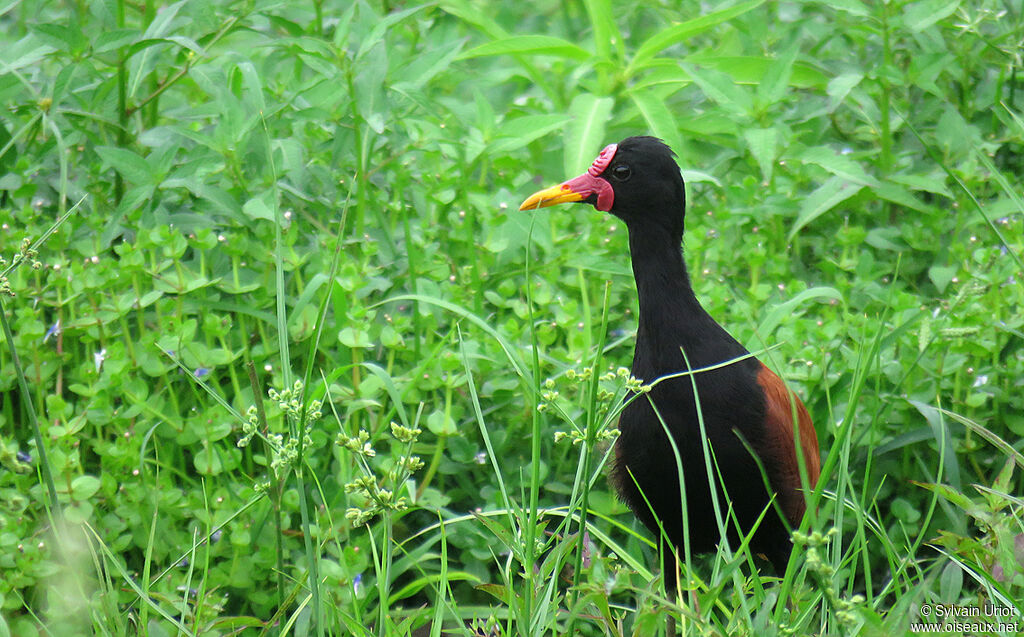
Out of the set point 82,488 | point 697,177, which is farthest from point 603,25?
point 82,488

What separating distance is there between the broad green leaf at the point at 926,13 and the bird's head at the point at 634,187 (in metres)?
1.24

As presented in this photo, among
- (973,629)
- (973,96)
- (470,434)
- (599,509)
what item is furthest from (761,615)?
(973,96)

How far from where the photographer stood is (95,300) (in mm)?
3047

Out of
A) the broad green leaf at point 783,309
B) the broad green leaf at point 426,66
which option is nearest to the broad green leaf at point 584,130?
the broad green leaf at point 426,66

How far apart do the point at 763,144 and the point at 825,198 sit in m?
0.29

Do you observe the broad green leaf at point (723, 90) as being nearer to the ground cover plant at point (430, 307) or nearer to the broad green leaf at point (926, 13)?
the ground cover plant at point (430, 307)

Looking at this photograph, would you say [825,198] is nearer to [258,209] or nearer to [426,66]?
[426,66]

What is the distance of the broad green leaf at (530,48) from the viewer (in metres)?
3.75

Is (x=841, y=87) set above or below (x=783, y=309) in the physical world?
above

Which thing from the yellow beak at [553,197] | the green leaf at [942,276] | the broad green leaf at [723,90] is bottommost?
the green leaf at [942,276]

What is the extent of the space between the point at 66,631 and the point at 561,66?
290cm

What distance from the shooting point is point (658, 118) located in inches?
144

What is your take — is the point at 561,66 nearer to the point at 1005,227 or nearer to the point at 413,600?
the point at 1005,227

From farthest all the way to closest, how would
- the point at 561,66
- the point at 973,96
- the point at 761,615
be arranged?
the point at 561,66
the point at 973,96
the point at 761,615
